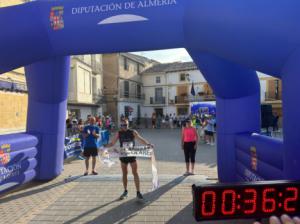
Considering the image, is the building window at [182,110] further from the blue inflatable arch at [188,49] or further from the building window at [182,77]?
the blue inflatable arch at [188,49]

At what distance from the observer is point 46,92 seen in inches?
280

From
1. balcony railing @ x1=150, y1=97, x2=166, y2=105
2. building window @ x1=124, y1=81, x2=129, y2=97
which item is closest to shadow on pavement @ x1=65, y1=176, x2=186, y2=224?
building window @ x1=124, y1=81, x2=129, y2=97

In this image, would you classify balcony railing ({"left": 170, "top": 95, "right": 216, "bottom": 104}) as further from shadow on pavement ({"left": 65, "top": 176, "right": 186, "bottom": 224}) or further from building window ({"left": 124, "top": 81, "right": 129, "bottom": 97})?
shadow on pavement ({"left": 65, "top": 176, "right": 186, "bottom": 224})

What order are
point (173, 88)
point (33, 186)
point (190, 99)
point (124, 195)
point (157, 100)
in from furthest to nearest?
1. point (157, 100)
2. point (173, 88)
3. point (190, 99)
4. point (33, 186)
5. point (124, 195)

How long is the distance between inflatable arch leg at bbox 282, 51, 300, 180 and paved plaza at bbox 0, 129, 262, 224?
6.68 ft

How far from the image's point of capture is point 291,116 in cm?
340

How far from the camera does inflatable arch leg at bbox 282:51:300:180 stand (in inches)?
130

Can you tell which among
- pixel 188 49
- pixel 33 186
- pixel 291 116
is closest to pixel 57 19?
pixel 188 49

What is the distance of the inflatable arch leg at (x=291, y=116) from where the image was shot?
10.8ft

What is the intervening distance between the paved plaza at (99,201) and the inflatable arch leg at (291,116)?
2036 mm

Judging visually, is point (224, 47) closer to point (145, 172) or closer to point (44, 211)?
point (44, 211)

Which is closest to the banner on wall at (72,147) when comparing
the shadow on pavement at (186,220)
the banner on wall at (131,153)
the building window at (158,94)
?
the banner on wall at (131,153)

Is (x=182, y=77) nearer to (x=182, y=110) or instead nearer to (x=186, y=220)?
(x=182, y=110)

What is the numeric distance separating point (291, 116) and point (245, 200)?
1.21 metres
